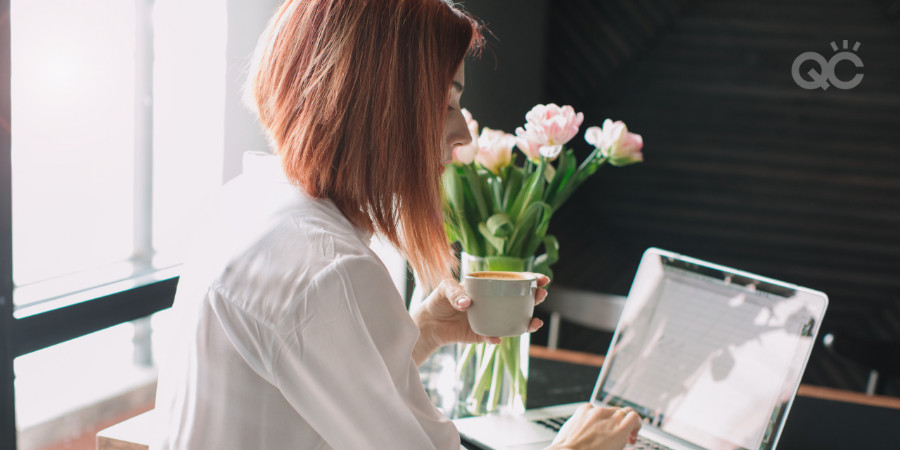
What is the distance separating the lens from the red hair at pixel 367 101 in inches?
35.2

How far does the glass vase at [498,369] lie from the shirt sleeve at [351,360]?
571mm

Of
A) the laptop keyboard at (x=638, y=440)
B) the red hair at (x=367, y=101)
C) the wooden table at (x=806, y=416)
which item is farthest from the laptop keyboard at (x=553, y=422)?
the red hair at (x=367, y=101)

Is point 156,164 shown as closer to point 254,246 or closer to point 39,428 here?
point 39,428

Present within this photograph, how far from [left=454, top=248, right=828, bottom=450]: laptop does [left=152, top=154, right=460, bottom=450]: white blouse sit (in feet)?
1.54

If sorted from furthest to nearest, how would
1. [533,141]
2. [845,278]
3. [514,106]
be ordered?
[845,278]
[514,106]
[533,141]

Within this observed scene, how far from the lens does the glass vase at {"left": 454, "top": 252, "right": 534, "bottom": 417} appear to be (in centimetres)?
142

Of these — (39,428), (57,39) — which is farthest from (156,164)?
(39,428)

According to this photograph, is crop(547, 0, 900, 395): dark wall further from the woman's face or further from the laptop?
the woman's face

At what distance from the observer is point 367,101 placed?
35.1 inches

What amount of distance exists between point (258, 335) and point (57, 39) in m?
1.64

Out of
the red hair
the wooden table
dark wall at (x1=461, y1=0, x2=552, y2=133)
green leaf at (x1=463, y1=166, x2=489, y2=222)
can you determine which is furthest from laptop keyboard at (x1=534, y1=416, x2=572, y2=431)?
dark wall at (x1=461, y1=0, x2=552, y2=133)

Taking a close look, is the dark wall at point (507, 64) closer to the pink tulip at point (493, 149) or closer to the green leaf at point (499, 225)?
the pink tulip at point (493, 149)

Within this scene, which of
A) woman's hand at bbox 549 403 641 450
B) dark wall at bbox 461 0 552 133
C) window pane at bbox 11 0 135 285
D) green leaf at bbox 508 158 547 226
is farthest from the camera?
dark wall at bbox 461 0 552 133

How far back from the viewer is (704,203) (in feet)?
11.6
